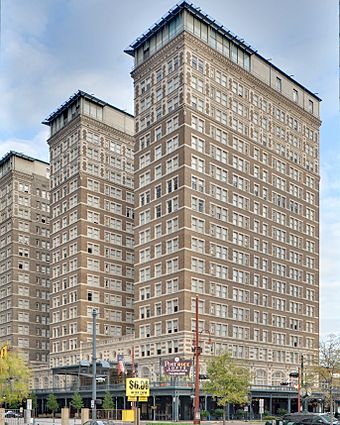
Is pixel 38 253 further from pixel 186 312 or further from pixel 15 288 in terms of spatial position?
pixel 186 312

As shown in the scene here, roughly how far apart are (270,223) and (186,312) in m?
28.5

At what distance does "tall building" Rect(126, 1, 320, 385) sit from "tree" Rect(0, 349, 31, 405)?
1849 centimetres

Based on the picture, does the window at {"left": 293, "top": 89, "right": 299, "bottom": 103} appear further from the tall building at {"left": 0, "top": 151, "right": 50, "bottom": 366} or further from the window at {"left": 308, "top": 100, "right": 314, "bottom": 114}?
the tall building at {"left": 0, "top": 151, "right": 50, "bottom": 366}

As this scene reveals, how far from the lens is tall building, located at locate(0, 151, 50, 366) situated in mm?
Answer: 148863

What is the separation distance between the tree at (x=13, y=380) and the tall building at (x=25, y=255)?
36.6 metres

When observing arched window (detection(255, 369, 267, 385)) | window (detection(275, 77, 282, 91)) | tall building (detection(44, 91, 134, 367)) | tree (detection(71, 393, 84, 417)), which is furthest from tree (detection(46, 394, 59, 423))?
window (detection(275, 77, 282, 91))

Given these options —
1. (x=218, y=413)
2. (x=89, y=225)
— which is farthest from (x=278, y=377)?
(x=89, y=225)

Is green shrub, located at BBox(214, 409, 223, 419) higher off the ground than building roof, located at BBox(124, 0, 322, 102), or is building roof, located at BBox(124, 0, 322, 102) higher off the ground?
building roof, located at BBox(124, 0, 322, 102)

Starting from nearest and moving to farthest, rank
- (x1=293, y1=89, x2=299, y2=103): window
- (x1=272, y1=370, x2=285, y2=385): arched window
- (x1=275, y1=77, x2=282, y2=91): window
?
1. (x1=272, y1=370, x2=285, y2=385): arched window
2. (x1=275, y1=77, x2=282, y2=91): window
3. (x1=293, y1=89, x2=299, y2=103): window

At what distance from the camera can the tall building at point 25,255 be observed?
149 m

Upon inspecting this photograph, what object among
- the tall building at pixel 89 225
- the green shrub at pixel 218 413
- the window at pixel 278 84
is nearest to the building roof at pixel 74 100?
the tall building at pixel 89 225

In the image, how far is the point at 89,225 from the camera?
124875 millimetres

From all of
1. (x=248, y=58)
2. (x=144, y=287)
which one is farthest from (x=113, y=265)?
(x=248, y=58)

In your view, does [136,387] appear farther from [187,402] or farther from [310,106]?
[310,106]
